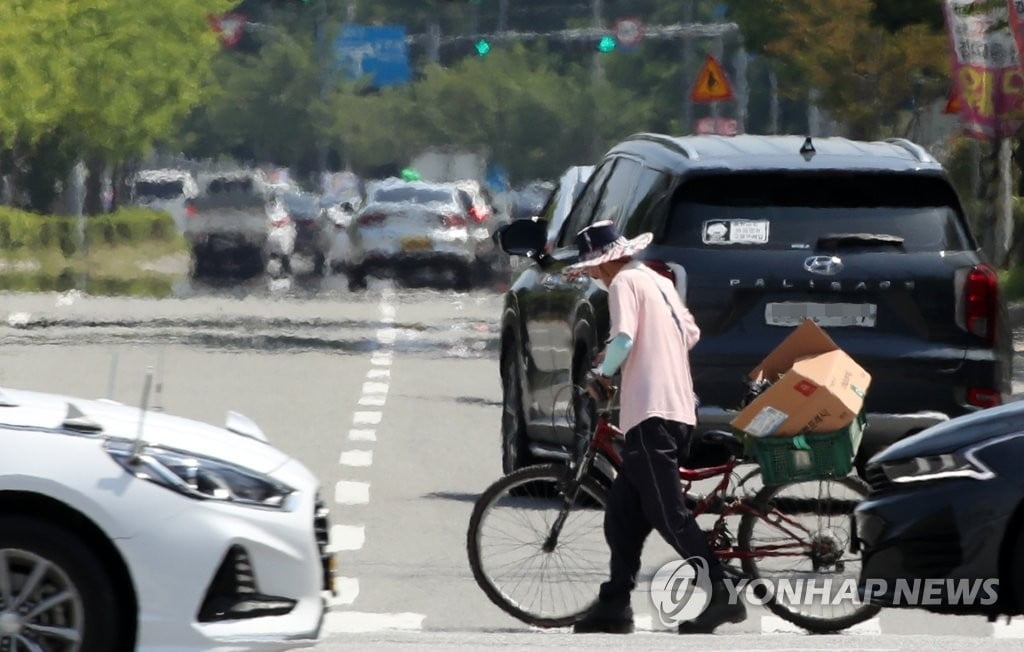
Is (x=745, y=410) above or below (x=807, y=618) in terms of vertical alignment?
above

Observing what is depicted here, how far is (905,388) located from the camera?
43.6ft

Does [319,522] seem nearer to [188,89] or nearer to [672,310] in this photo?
[672,310]

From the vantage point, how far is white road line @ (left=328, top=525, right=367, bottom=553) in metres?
13.0

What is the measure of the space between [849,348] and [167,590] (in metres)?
5.67

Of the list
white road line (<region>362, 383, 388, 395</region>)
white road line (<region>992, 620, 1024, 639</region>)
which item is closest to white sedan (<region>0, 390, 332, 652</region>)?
white road line (<region>992, 620, 1024, 639</region>)

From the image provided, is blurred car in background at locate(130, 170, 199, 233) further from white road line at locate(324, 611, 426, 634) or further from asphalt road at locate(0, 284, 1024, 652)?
white road line at locate(324, 611, 426, 634)

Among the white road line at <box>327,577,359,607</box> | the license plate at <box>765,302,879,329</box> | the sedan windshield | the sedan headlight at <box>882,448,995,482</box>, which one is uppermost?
the sedan headlight at <box>882,448,995,482</box>

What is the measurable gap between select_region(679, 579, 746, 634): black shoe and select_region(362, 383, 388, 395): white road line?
12082 millimetres

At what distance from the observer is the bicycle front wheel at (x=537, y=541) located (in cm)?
1082

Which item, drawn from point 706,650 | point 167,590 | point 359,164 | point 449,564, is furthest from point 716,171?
point 359,164

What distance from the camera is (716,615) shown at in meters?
10.2

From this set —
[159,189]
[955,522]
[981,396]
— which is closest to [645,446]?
[955,522]

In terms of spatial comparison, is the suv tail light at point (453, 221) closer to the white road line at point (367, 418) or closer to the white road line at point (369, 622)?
the white road line at point (367, 418)

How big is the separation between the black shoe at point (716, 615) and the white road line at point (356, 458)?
6.45 m
